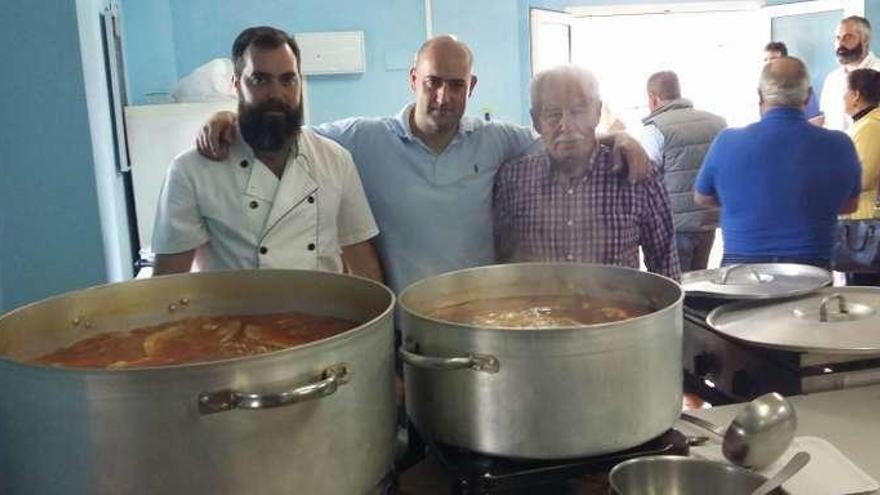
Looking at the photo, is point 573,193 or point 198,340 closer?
point 198,340

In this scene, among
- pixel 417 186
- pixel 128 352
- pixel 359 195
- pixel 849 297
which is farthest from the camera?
pixel 417 186

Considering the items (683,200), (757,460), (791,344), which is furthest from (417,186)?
(683,200)

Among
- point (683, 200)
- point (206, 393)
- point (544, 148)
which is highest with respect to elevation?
point (544, 148)

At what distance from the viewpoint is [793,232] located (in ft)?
8.38

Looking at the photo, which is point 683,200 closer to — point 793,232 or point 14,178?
point 793,232

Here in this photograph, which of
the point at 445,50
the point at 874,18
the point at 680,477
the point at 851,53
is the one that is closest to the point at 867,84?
the point at 851,53

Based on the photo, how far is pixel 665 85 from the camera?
11.9ft

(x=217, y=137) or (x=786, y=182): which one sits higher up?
(x=217, y=137)

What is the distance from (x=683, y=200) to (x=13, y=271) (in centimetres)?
262

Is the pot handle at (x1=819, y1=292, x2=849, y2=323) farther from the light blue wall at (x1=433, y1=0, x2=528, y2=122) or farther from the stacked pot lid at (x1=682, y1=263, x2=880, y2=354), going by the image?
the light blue wall at (x1=433, y1=0, x2=528, y2=122)

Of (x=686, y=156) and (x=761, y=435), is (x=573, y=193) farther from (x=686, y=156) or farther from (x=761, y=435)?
(x=686, y=156)

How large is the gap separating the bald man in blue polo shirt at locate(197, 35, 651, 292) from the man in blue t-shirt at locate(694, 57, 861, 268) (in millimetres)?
943

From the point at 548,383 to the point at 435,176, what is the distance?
1.06 metres

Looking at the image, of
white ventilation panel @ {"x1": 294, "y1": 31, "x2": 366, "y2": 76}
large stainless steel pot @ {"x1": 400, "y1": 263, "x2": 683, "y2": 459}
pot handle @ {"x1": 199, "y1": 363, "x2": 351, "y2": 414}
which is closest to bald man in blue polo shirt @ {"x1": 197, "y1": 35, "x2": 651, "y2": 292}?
large stainless steel pot @ {"x1": 400, "y1": 263, "x2": 683, "y2": 459}
